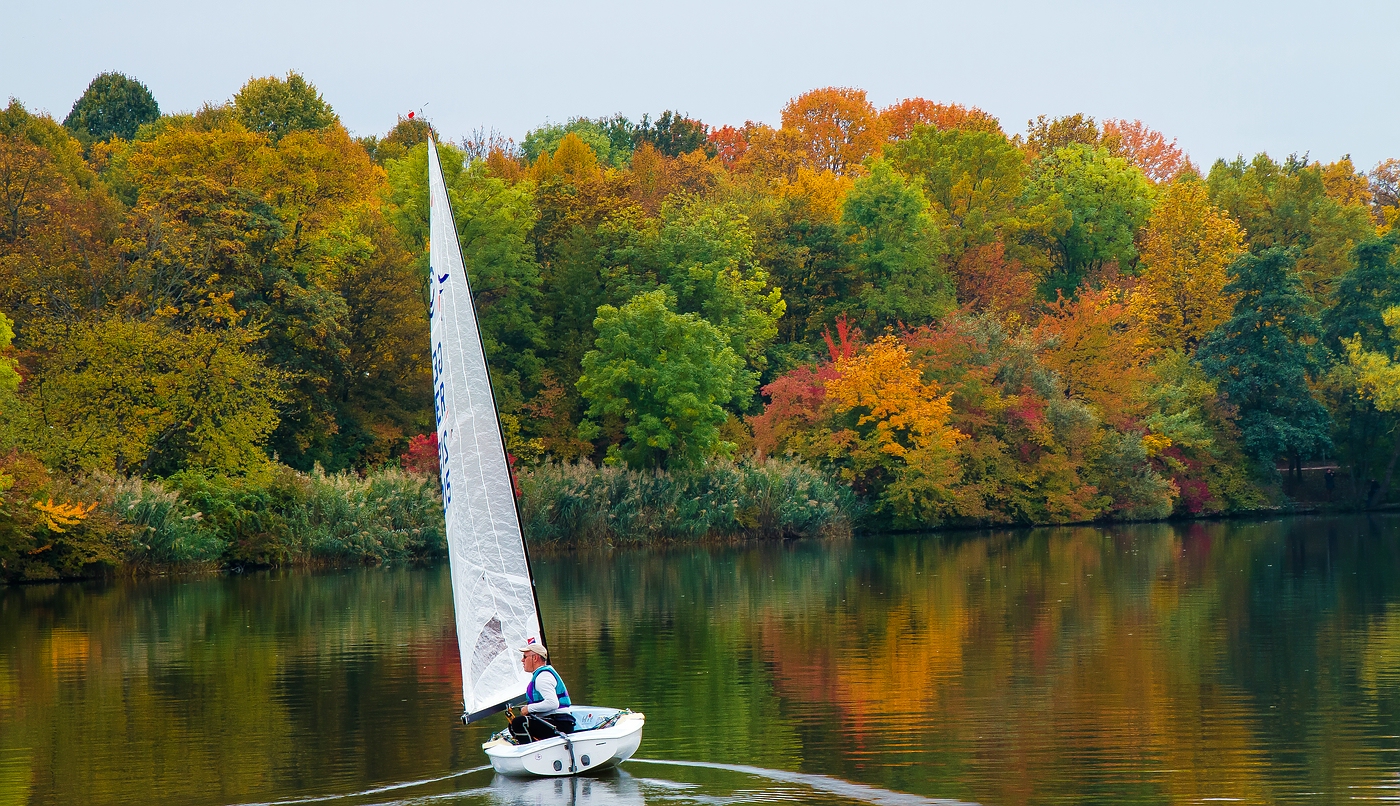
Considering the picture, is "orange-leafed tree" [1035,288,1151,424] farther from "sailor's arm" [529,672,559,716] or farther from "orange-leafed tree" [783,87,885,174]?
"sailor's arm" [529,672,559,716]

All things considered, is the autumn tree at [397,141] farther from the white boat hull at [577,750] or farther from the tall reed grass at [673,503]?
the white boat hull at [577,750]

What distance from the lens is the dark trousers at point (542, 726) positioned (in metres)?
16.5

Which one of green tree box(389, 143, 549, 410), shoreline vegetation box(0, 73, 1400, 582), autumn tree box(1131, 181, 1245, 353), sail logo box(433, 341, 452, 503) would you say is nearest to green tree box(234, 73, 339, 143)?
shoreline vegetation box(0, 73, 1400, 582)

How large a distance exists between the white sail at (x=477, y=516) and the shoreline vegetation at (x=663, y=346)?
2470 cm

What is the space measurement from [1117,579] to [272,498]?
2391 cm

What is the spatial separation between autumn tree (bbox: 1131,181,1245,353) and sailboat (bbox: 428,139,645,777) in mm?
52838

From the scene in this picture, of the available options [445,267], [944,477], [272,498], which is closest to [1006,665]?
[445,267]

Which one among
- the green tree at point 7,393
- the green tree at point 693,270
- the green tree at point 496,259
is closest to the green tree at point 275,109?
the green tree at point 496,259

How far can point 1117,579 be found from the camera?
3622 cm

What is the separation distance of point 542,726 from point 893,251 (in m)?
50.5

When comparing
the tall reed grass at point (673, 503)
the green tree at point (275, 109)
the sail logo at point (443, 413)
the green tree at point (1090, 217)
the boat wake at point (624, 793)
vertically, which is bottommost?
the boat wake at point (624, 793)

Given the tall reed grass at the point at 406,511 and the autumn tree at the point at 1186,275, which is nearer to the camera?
the tall reed grass at the point at 406,511

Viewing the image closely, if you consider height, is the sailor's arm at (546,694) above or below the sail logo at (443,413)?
below

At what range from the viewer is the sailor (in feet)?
54.0
